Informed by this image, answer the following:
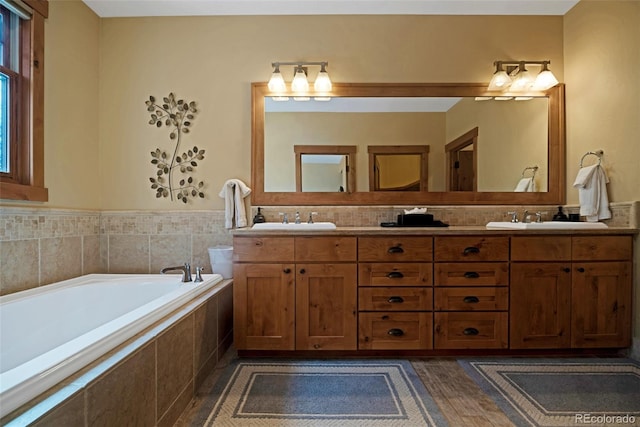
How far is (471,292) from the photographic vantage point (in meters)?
1.98

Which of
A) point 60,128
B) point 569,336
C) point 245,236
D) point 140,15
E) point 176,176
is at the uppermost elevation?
point 140,15

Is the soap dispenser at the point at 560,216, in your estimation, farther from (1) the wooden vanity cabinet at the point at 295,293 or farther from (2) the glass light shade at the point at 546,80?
(1) the wooden vanity cabinet at the point at 295,293

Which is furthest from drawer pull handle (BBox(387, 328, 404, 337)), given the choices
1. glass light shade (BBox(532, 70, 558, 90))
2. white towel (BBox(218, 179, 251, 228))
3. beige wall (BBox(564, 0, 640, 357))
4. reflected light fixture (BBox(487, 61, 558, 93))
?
glass light shade (BBox(532, 70, 558, 90))

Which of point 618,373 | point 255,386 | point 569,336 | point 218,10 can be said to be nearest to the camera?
point 255,386

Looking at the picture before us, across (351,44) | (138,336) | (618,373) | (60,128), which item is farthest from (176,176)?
(618,373)

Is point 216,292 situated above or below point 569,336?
above

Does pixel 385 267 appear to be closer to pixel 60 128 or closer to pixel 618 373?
pixel 618 373

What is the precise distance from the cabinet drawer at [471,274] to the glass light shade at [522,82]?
4.81 feet

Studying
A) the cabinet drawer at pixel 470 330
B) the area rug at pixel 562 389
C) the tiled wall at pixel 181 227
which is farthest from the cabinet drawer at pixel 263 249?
the area rug at pixel 562 389

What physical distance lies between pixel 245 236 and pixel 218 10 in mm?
1829

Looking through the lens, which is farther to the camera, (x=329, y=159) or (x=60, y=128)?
(x=329, y=159)

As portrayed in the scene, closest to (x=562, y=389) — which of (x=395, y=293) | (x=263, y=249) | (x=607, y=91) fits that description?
(x=395, y=293)

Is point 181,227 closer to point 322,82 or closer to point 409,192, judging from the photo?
point 322,82

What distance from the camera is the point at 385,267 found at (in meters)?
1.99
